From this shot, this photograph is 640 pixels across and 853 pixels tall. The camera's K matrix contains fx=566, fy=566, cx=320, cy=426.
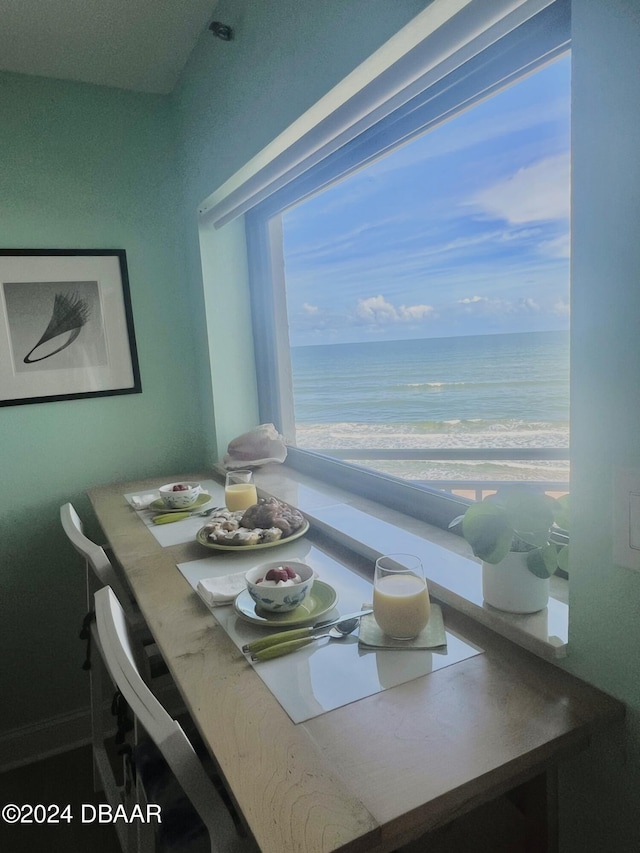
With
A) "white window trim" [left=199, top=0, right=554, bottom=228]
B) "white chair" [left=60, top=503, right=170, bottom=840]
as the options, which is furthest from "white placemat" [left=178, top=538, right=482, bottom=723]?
"white window trim" [left=199, top=0, right=554, bottom=228]

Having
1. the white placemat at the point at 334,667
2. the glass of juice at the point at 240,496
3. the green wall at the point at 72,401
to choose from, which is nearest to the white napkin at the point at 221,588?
the white placemat at the point at 334,667

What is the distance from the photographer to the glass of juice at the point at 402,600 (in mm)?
978

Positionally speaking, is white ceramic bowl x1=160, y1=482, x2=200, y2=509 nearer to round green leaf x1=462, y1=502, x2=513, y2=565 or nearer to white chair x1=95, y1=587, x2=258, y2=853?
white chair x1=95, y1=587, x2=258, y2=853

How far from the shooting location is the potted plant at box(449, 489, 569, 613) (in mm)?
→ 909

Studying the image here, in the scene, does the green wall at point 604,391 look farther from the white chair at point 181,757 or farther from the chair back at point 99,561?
the chair back at point 99,561

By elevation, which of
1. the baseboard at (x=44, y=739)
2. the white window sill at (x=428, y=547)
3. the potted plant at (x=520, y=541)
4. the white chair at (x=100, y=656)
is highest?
the potted plant at (x=520, y=541)

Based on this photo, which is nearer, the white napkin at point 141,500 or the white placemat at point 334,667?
the white placemat at point 334,667

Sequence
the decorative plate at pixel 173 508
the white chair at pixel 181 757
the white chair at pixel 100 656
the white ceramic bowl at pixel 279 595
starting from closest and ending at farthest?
the white chair at pixel 181 757, the white ceramic bowl at pixel 279 595, the white chair at pixel 100 656, the decorative plate at pixel 173 508

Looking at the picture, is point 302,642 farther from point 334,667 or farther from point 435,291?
point 435,291

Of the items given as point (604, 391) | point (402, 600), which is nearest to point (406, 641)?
point (402, 600)

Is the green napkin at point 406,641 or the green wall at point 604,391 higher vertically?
the green wall at point 604,391

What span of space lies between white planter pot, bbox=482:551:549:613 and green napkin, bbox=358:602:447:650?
0.12 metres

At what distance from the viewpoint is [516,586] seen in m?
0.94

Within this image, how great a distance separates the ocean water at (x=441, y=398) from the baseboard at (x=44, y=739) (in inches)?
54.7
